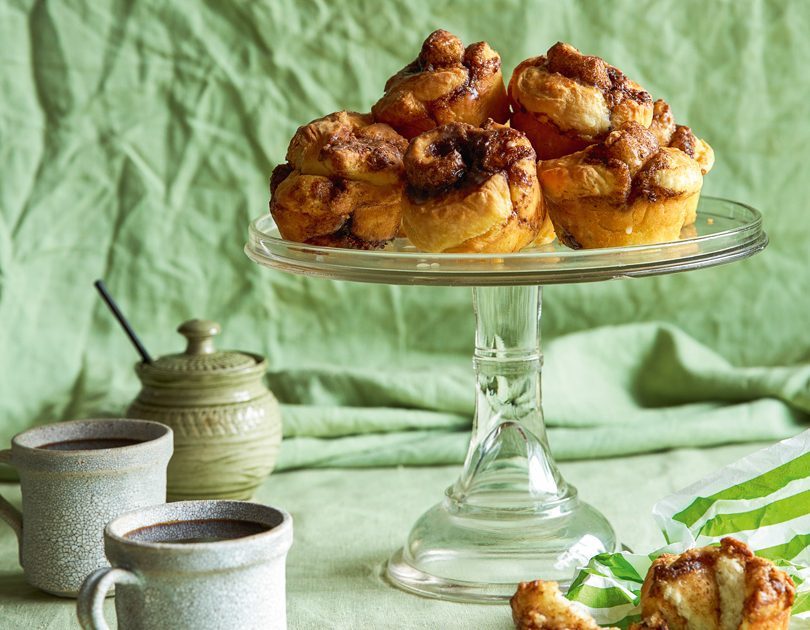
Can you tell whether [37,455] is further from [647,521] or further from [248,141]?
[248,141]

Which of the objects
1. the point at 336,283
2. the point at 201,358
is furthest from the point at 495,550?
the point at 336,283

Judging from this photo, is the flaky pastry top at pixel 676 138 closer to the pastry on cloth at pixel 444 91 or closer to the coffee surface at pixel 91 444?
the pastry on cloth at pixel 444 91

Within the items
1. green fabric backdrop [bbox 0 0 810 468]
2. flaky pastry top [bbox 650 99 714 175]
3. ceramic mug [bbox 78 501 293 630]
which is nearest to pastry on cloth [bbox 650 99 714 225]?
flaky pastry top [bbox 650 99 714 175]

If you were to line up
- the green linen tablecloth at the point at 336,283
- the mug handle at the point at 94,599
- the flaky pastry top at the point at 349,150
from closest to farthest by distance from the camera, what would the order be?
the mug handle at the point at 94,599, the flaky pastry top at the point at 349,150, the green linen tablecloth at the point at 336,283

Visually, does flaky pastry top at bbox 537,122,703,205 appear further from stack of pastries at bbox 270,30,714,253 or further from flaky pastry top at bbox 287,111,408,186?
flaky pastry top at bbox 287,111,408,186

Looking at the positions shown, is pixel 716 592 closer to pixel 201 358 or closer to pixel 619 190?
pixel 619 190

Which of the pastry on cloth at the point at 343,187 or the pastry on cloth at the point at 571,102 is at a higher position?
the pastry on cloth at the point at 571,102

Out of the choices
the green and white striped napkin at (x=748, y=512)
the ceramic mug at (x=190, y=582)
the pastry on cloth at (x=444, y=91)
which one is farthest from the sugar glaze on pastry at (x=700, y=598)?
the pastry on cloth at (x=444, y=91)
